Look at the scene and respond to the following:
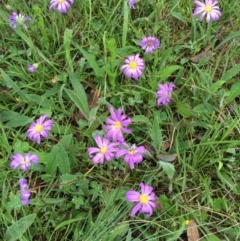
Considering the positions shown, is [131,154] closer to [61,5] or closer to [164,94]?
[164,94]

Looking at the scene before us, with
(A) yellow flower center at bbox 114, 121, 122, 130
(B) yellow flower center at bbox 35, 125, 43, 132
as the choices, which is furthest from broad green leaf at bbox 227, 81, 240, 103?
(B) yellow flower center at bbox 35, 125, 43, 132

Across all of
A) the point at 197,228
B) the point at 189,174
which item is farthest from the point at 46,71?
the point at 197,228

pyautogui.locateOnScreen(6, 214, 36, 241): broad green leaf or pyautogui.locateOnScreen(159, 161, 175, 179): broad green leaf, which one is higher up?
pyautogui.locateOnScreen(159, 161, 175, 179): broad green leaf

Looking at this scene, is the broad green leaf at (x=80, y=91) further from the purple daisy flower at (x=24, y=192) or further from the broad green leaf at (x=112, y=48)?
the purple daisy flower at (x=24, y=192)

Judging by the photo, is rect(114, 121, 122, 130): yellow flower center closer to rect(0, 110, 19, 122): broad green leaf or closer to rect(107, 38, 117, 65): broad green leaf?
rect(107, 38, 117, 65): broad green leaf

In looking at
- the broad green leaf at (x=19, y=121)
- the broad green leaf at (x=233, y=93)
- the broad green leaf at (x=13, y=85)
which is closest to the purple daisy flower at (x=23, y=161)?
the broad green leaf at (x=19, y=121)

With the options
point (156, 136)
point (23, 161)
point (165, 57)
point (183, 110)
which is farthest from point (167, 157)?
point (23, 161)
